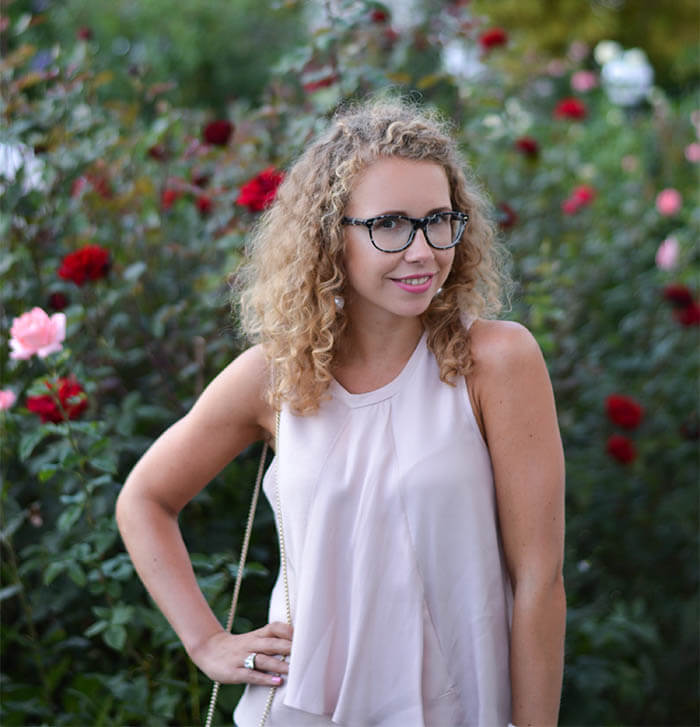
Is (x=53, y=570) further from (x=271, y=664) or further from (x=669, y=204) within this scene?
(x=669, y=204)

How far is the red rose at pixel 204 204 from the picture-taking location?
264 centimetres

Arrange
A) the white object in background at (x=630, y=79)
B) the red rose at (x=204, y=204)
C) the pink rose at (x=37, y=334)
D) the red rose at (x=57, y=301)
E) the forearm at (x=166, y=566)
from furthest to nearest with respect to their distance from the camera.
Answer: the white object in background at (x=630, y=79)
the red rose at (x=204, y=204)
the red rose at (x=57, y=301)
the pink rose at (x=37, y=334)
the forearm at (x=166, y=566)

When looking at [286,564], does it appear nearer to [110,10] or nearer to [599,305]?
[599,305]

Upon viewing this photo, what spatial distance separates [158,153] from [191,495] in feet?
4.71

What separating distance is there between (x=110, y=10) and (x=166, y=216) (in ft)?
30.9

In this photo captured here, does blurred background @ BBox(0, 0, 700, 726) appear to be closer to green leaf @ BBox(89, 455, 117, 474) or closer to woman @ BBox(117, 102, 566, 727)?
green leaf @ BBox(89, 455, 117, 474)

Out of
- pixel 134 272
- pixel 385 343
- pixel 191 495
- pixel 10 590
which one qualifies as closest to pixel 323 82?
pixel 134 272

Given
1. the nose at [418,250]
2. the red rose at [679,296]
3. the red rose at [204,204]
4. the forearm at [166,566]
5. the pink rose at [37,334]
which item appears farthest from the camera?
the red rose at [679,296]

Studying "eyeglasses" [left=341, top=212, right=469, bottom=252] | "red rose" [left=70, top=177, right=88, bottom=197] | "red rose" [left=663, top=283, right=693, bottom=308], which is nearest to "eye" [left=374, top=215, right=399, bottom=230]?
"eyeglasses" [left=341, top=212, right=469, bottom=252]

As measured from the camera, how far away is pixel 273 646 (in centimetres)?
158

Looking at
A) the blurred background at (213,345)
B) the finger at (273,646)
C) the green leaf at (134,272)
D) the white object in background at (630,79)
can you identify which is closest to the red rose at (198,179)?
the blurred background at (213,345)

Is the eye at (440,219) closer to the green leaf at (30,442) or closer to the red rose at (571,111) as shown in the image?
the green leaf at (30,442)

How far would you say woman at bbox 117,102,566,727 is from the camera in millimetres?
1431

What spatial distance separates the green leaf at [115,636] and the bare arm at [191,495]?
0.92ft
